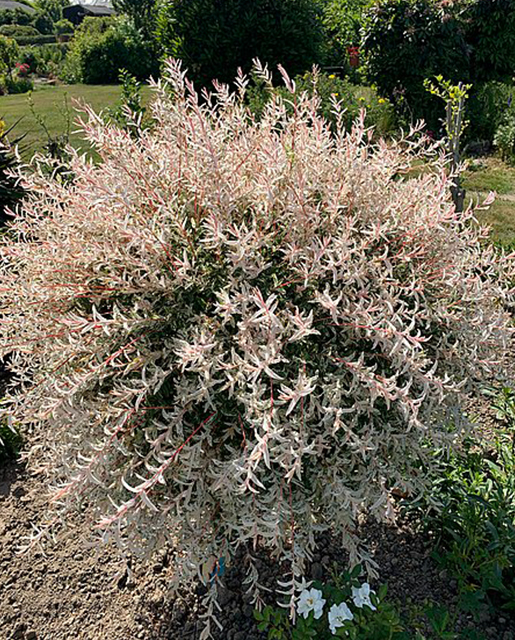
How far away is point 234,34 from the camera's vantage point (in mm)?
6930

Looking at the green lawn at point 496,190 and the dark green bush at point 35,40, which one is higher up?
the green lawn at point 496,190

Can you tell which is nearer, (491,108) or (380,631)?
(380,631)

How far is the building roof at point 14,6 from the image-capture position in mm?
71550

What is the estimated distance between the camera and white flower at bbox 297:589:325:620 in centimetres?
179

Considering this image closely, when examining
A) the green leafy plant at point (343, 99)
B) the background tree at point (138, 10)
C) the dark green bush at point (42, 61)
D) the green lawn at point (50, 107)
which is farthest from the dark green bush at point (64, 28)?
the green leafy plant at point (343, 99)

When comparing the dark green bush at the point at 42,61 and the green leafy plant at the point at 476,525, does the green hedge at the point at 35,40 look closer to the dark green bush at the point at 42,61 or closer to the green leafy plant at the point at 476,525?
the dark green bush at the point at 42,61

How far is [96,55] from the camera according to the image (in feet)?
72.4

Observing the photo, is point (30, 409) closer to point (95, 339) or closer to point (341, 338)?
point (95, 339)

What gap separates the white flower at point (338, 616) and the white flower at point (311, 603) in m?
0.05

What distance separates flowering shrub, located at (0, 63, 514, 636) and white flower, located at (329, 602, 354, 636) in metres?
0.15

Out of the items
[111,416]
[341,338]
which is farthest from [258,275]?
[111,416]

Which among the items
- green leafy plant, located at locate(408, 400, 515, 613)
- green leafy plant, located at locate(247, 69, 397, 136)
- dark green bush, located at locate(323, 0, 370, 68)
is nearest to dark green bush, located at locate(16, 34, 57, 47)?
dark green bush, located at locate(323, 0, 370, 68)

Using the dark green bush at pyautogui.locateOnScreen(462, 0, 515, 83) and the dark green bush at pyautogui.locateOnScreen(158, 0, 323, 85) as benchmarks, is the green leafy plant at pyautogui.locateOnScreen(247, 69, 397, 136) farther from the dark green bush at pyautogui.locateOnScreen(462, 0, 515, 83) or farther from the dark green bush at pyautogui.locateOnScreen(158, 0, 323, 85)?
the dark green bush at pyautogui.locateOnScreen(462, 0, 515, 83)

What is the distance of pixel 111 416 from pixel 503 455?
1.88m
